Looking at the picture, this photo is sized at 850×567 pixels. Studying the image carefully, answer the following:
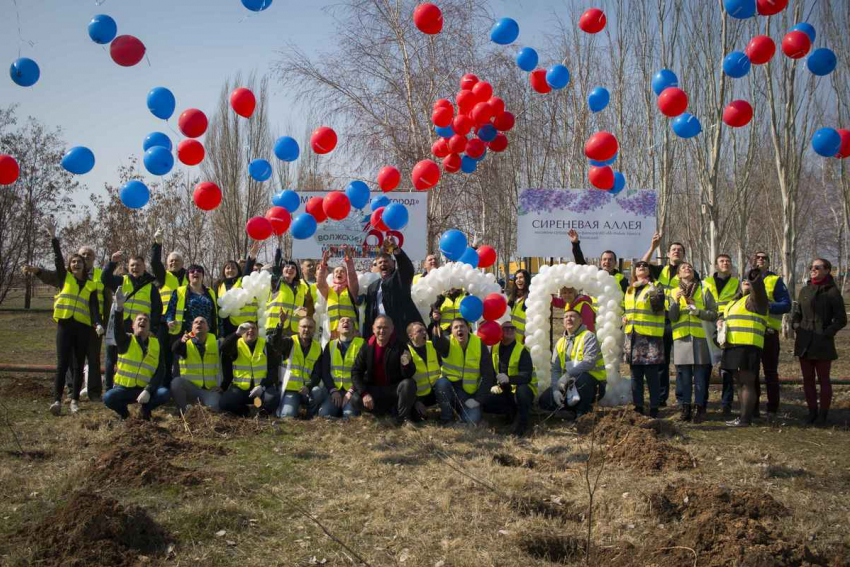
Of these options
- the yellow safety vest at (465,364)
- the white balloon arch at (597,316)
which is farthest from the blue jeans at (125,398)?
the white balloon arch at (597,316)

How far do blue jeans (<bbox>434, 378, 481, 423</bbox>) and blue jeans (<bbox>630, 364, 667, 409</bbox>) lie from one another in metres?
1.77

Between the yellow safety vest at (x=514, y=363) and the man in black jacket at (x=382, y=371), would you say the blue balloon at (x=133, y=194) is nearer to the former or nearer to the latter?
the man in black jacket at (x=382, y=371)

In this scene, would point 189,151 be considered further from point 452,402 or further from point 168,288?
point 452,402

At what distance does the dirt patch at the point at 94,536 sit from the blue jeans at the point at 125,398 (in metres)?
2.96

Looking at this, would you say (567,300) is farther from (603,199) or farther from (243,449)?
(243,449)

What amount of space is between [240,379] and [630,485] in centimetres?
421

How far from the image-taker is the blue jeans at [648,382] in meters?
7.29

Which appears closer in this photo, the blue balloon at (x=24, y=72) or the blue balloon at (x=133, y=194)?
the blue balloon at (x=24, y=72)

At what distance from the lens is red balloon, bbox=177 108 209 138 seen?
786 cm

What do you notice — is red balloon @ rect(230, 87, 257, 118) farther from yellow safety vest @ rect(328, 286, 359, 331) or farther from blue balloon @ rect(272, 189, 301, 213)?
yellow safety vest @ rect(328, 286, 359, 331)

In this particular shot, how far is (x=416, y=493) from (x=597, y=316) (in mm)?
3969

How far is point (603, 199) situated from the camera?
10391 millimetres

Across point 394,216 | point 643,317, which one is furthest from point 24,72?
point 643,317

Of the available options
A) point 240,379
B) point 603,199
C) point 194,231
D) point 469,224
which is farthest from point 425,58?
point 194,231
